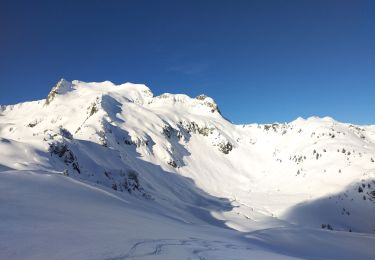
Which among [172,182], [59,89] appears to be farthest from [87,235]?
[59,89]

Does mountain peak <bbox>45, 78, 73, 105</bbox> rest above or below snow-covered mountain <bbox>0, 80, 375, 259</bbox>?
above

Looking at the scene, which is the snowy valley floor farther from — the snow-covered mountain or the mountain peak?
the mountain peak

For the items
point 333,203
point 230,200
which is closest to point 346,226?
point 333,203

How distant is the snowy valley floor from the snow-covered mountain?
0.15ft

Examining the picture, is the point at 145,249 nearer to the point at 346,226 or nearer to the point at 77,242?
the point at 77,242

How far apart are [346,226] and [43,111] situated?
190ft

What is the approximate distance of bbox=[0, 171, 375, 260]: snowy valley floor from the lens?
6.50 meters

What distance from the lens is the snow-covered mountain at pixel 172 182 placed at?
8.51 m

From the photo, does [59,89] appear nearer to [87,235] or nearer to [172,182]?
[172,182]

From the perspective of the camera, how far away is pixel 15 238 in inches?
255

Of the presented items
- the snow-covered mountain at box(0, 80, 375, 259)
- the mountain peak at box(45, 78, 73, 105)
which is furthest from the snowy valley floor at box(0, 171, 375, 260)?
the mountain peak at box(45, 78, 73, 105)

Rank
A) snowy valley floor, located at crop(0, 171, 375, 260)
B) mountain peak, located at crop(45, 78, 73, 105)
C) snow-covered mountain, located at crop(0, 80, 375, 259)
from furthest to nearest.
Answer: mountain peak, located at crop(45, 78, 73, 105) → snow-covered mountain, located at crop(0, 80, 375, 259) → snowy valley floor, located at crop(0, 171, 375, 260)

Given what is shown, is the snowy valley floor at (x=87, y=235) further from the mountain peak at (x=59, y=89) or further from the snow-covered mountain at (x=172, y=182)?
the mountain peak at (x=59, y=89)

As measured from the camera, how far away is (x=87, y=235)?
7.72 m
